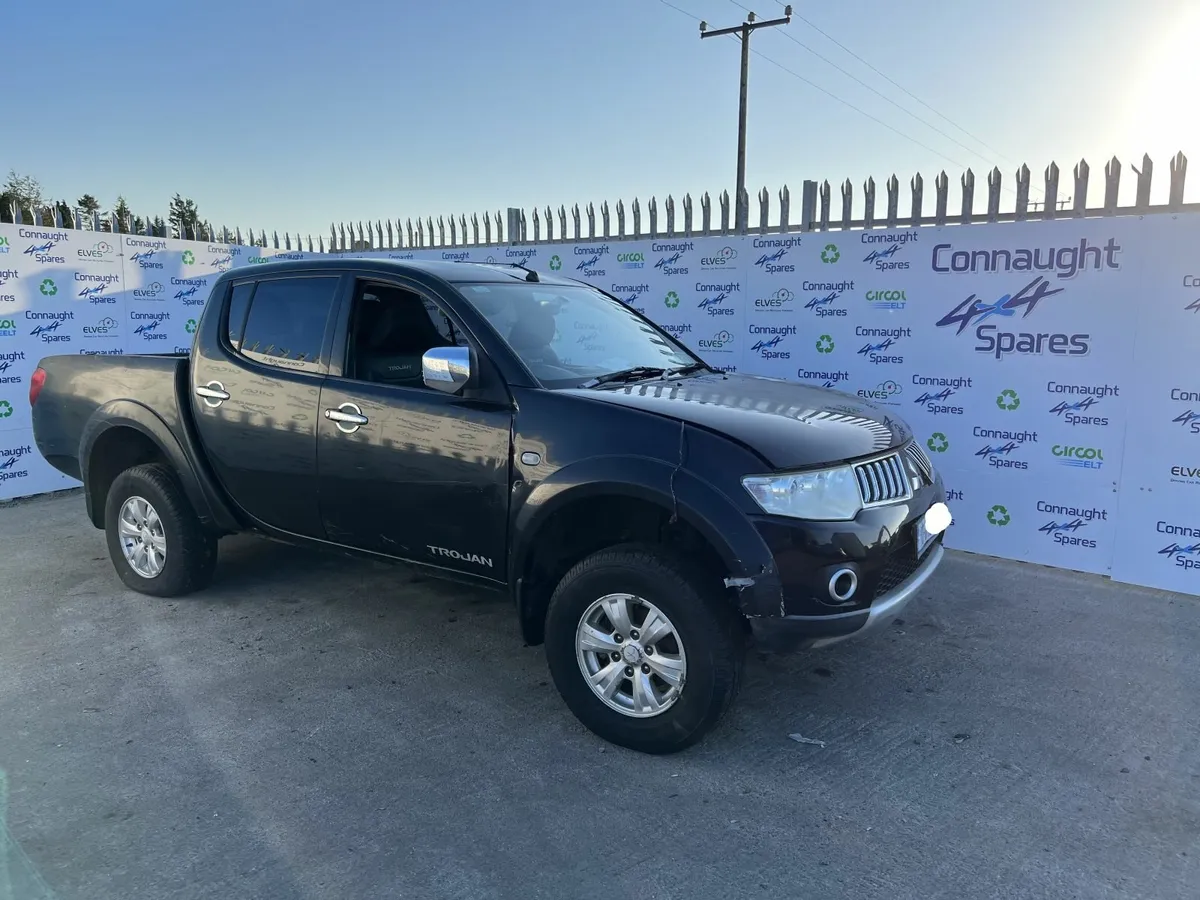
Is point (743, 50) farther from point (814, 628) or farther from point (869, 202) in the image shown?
point (814, 628)

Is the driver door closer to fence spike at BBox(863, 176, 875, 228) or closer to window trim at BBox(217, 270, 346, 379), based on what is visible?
window trim at BBox(217, 270, 346, 379)

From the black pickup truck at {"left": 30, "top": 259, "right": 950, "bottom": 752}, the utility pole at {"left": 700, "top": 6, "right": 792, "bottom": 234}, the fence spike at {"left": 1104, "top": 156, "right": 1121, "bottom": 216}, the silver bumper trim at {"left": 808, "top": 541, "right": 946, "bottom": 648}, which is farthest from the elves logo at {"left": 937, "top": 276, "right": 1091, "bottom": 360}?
the utility pole at {"left": 700, "top": 6, "right": 792, "bottom": 234}

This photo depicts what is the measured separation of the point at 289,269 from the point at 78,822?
112 inches

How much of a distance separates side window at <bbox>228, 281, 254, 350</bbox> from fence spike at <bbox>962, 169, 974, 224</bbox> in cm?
523

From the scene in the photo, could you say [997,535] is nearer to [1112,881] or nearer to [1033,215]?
[1033,215]

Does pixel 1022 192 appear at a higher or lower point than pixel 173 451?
higher

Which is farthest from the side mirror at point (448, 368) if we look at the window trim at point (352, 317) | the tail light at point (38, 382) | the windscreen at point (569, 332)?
the tail light at point (38, 382)

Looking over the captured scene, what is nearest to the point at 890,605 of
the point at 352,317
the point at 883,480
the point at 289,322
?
the point at 883,480

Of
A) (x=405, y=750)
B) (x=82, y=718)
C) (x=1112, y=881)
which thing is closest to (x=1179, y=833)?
(x=1112, y=881)

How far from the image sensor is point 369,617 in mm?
4969

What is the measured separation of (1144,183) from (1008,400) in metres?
1.64

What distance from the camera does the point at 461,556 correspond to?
391 cm

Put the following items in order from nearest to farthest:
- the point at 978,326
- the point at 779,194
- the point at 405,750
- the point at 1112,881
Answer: the point at 1112,881, the point at 405,750, the point at 978,326, the point at 779,194

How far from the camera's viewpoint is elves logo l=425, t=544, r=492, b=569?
12.6ft
